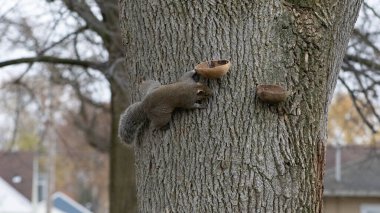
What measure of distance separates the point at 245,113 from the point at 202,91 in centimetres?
20

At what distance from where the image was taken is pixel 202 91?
296 cm

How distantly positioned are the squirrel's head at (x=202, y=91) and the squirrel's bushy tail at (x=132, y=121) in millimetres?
304

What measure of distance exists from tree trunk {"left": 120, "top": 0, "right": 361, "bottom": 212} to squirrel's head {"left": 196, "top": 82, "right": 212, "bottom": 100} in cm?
4

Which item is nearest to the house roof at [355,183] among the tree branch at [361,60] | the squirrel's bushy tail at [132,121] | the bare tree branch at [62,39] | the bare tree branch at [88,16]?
the tree branch at [361,60]

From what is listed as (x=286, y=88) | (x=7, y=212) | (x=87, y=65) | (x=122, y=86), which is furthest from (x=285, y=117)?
(x=7, y=212)

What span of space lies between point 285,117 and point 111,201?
24.8 ft

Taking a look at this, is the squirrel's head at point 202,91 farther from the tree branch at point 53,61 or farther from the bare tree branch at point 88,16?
the tree branch at point 53,61

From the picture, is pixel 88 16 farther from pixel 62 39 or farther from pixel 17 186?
pixel 17 186

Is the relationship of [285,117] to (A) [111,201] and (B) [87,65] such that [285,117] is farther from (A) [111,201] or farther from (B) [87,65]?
(A) [111,201]

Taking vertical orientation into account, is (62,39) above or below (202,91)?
above

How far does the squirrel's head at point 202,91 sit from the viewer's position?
9.68 ft

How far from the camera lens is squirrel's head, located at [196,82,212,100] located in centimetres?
295

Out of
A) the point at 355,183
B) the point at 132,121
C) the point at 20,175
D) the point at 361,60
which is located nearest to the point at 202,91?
the point at 132,121

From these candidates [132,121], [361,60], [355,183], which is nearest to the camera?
[132,121]
